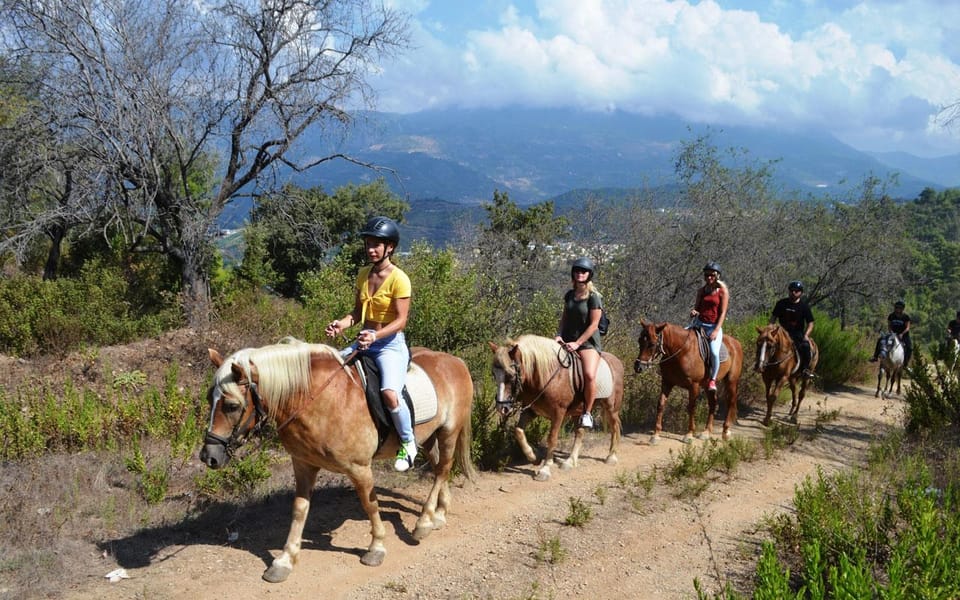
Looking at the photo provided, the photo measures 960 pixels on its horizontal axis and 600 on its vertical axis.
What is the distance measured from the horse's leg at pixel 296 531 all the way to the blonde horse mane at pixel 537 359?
2898 millimetres

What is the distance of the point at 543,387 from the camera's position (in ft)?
23.2

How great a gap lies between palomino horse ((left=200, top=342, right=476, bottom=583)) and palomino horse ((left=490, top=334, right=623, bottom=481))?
125 cm

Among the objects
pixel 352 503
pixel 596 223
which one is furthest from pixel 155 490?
pixel 596 223

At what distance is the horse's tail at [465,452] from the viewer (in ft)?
19.8

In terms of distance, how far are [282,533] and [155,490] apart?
54.6 inches

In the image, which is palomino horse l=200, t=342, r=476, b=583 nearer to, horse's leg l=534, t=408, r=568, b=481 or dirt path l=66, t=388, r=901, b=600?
dirt path l=66, t=388, r=901, b=600

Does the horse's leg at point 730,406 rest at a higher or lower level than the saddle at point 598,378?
lower

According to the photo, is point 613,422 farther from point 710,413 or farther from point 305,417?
point 305,417

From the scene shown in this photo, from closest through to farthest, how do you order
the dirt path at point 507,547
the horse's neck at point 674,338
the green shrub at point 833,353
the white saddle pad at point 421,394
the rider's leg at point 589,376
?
the dirt path at point 507,547 → the white saddle pad at point 421,394 → the rider's leg at point 589,376 → the horse's neck at point 674,338 → the green shrub at point 833,353

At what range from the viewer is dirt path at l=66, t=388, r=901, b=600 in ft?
14.9

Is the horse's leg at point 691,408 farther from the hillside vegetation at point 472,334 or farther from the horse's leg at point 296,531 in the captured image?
the horse's leg at point 296,531

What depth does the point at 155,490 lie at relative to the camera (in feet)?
18.5

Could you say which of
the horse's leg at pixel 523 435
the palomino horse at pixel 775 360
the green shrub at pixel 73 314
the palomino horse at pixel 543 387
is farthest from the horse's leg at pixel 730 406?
the green shrub at pixel 73 314

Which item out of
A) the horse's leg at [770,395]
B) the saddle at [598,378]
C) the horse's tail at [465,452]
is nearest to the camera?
the horse's tail at [465,452]
